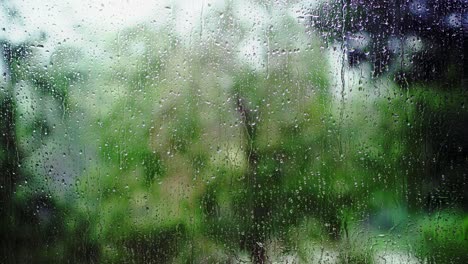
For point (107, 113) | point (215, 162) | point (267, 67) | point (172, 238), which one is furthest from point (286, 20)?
point (172, 238)

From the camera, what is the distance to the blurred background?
1.30 m

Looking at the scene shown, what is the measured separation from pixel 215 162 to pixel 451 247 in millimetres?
783

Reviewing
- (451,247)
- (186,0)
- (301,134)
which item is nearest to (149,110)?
(186,0)

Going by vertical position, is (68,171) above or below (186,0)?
below

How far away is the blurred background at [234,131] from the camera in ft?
4.27

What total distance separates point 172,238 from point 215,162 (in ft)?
0.95

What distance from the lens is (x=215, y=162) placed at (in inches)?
53.6

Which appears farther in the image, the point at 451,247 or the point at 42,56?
the point at 42,56

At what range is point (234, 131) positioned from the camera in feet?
4.45

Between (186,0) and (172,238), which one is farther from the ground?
(186,0)

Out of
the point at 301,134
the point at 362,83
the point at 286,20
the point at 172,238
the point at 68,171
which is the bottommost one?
the point at 172,238

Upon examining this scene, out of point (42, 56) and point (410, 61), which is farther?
point (42, 56)

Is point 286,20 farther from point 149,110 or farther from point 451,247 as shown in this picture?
point 451,247

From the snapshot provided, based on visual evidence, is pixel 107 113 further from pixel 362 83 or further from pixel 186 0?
pixel 362 83
